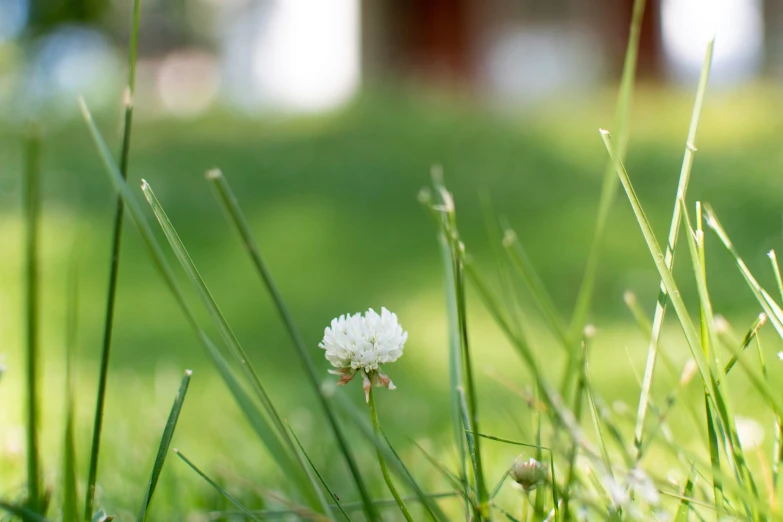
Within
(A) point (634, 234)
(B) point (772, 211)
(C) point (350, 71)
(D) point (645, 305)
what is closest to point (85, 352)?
(D) point (645, 305)

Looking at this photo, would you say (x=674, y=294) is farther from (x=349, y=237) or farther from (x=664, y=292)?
(x=349, y=237)

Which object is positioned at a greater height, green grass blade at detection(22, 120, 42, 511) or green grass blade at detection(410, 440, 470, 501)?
green grass blade at detection(22, 120, 42, 511)

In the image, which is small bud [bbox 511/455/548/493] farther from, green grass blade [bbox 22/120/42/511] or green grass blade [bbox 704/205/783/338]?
green grass blade [bbox 22/120/42/511]

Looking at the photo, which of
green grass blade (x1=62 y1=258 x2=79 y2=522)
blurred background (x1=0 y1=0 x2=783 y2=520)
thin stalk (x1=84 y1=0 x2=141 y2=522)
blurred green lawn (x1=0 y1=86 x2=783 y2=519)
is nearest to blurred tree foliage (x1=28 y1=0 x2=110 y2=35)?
blurred background (x1=0 y1=0 x2=783 y2=520)

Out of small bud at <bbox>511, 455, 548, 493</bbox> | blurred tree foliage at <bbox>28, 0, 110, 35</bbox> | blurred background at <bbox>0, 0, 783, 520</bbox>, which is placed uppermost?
small bud at <bbox>511, 455, 548, 493</bbox>

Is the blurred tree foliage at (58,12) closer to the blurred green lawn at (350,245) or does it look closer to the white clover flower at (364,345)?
the blurred green lawn at (350,245)

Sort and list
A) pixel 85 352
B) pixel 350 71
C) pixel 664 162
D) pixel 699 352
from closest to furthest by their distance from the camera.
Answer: pixel 699 352
pixel 85 352
pixel 664 162
pixel 350 71

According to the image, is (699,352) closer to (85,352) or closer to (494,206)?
(85,352)
